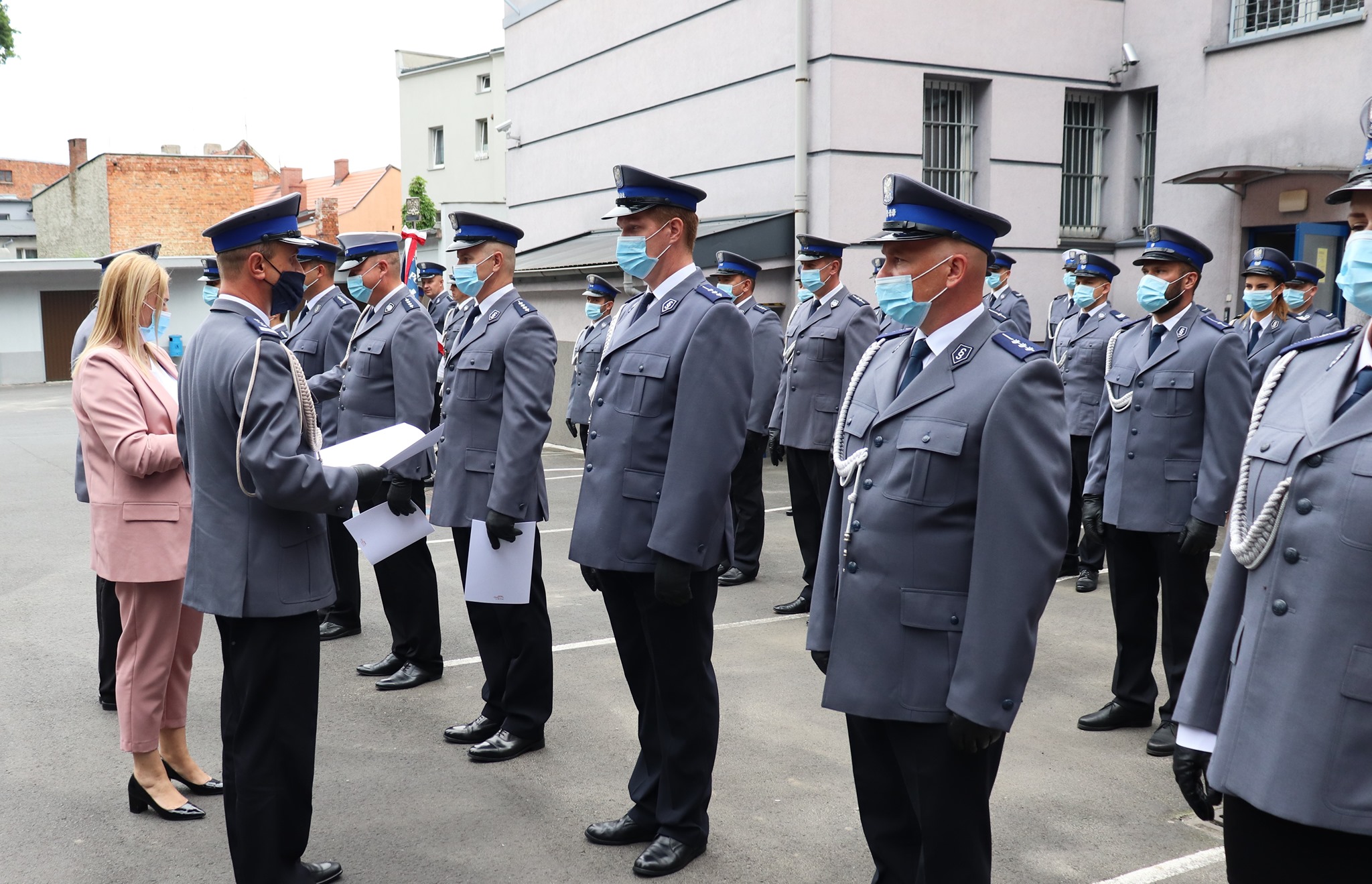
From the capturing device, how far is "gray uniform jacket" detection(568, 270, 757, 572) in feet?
12.3

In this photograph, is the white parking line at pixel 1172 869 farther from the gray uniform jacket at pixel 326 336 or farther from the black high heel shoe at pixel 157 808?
the gray uniform jacket at pixel 326 336

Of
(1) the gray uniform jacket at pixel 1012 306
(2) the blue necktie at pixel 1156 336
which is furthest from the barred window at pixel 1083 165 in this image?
(2) the blue necktie at pixel 1156 336

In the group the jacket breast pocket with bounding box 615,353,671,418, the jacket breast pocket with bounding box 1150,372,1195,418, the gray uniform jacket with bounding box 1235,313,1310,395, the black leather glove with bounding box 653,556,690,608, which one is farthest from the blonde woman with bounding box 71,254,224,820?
the gray uniform jacket with bounding box 1235,313,1310,395

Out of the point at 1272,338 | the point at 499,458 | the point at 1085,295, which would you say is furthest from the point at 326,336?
the point at 1272,338

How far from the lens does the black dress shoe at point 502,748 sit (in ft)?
15.8

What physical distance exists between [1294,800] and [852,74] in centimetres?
1096

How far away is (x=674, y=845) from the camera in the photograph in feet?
12.6

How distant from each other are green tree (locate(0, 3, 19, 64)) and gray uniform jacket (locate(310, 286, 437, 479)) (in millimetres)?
25270

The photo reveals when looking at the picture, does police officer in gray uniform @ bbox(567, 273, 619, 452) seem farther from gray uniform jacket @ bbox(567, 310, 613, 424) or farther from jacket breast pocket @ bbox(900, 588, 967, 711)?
jacket breast pocket @ bbox(900, 588, 967, 711)

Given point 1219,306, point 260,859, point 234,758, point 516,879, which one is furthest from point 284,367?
point 1219,306

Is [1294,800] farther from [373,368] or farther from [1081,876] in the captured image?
[373,368]

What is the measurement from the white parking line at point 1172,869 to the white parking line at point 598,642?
10.1 ft

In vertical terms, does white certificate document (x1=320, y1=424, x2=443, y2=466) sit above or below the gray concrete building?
below

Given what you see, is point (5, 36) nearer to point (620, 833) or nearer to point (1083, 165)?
point (1083, 165)
